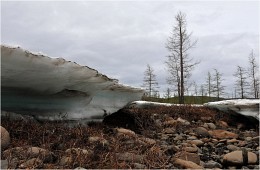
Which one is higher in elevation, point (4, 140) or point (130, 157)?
point (4, 140)

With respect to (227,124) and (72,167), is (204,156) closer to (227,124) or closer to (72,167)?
(72,167)

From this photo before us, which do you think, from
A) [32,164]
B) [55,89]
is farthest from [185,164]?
[55,89]

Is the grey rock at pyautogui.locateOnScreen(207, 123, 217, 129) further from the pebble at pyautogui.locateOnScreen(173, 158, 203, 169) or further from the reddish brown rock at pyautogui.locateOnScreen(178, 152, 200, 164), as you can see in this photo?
the pebble at pyautogui.locateOnScreen(173, 158, 203, 169)

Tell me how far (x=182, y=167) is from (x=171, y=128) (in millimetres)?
2754

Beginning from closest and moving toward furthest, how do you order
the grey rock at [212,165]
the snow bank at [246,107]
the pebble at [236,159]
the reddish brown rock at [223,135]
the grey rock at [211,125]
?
the grey rock at [212,165] → the pebble at [236,159] → the reddish brown rock at [223,135] → the grey rock at [211,125] → the snow bank at [246,107]

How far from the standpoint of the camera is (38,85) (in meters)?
3.92

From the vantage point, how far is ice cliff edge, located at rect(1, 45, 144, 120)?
3270 mm

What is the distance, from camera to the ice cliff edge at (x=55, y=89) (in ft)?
10.7

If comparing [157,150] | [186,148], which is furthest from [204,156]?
[157,150]

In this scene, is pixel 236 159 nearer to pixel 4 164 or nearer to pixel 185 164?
pixel 185 164

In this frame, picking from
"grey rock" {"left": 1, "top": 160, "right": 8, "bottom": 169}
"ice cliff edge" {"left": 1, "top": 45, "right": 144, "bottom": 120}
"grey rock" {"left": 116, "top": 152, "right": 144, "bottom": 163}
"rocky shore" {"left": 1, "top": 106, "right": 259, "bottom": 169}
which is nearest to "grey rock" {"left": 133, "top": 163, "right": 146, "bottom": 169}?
"rocky shore" {"left": 1, "top": 106, "right": 259, "bottom": 169}

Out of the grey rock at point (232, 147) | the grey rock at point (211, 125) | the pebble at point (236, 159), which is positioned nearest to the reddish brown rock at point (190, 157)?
the pebble at point (236, 159)

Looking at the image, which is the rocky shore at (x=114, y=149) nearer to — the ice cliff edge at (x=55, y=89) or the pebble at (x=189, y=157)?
the pebble at (x=189, y=157)

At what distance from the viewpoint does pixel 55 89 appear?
165 inches
